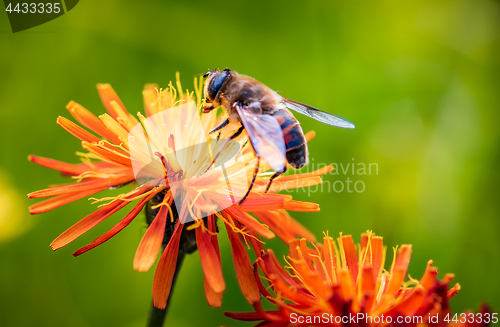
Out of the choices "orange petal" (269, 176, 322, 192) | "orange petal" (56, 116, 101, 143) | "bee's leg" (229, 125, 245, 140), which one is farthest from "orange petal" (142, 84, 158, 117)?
"orange petal" (269, 176, 322, 192)

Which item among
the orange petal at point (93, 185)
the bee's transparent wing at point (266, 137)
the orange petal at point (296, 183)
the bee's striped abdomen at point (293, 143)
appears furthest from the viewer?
the orange petal at point (296, 183)

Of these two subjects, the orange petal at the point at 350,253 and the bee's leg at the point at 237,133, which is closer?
the orange petal at the point at 350,253

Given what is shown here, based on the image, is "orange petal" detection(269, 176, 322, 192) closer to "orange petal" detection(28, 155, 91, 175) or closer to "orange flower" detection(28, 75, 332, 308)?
"orange flower" detection(28, 75, 332, 308)

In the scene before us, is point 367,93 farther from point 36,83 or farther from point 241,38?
point 36,83

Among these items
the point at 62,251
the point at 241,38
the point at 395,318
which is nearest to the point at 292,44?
the point at 241,38

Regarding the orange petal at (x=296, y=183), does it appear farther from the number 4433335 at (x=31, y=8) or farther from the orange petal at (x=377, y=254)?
the number 4433335 at (x=31, y=8)

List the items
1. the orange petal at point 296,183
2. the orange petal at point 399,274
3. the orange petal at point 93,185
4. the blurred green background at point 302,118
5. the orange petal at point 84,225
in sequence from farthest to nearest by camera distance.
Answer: the blurred green background at point 302,118 < the orange petal at point 296,183 < the orange petal at point 93,185 < the orange petal at point 84,225 < the orange petal at point 399,274

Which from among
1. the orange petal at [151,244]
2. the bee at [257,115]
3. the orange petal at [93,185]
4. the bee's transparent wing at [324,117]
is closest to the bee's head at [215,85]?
the bee at [257,115]
